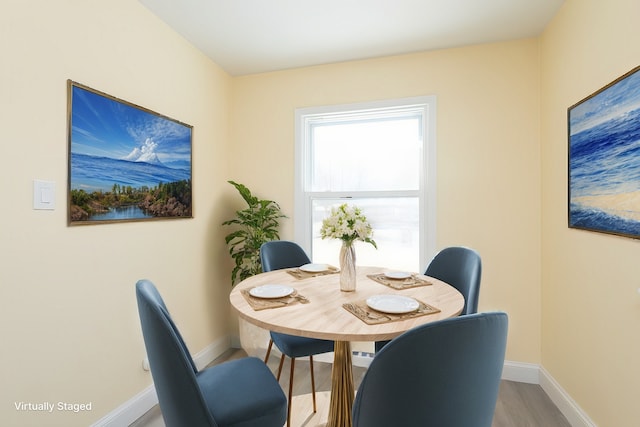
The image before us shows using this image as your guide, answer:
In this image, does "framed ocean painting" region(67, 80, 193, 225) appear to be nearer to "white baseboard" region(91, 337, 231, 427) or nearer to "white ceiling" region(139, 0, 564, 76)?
"white ceiling" region(139, 0, 564, 76)

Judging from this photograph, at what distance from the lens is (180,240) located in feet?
8.36

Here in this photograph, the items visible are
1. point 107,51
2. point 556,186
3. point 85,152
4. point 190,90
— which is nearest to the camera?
point 85,152

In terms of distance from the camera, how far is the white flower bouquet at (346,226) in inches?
64.2

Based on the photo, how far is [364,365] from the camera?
281 centimetres

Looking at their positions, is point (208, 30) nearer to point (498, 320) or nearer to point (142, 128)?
point (142, 128)

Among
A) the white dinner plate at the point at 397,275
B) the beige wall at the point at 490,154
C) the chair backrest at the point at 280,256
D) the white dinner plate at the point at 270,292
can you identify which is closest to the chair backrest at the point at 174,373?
the white dinner plate at the point at 270,292

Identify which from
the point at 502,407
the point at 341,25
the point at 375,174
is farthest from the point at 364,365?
the point at 341,25

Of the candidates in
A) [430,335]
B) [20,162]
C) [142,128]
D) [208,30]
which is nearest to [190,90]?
[208,30]

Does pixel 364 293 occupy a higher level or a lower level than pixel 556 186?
lower

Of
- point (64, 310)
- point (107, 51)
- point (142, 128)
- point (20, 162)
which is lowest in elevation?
point (64, 310)

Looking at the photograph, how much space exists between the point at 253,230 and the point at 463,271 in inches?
73.4

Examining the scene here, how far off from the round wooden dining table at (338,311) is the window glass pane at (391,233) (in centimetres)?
88

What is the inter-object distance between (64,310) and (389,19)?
2.64 meters

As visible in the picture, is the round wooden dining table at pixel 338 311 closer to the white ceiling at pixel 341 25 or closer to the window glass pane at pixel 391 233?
the window glass pane at pixel 391 233
